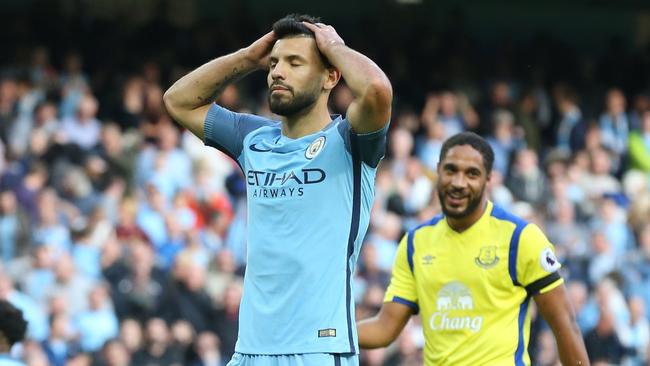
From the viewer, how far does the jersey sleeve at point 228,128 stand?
6.72 meters

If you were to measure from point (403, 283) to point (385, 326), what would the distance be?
265 mm

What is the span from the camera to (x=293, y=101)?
627 centimetres

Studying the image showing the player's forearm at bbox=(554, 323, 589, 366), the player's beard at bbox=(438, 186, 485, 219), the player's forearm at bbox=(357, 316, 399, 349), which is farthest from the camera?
the player's forearm at bbox=(357, 316, 399, 349)

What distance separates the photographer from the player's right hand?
662 centimetres

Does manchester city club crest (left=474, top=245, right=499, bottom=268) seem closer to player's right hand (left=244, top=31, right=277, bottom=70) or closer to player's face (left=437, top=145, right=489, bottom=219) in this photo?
player's face (left=437, top=145, right=489, bottom=219)

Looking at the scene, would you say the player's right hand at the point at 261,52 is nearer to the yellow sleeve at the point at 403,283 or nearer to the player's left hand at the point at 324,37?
the player's left hand at the point at 324,37

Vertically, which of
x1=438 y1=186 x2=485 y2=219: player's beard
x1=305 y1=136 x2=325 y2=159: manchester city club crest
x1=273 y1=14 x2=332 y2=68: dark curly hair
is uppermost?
x1=273 y1=14 x2=332 y2=68: dark curly hair

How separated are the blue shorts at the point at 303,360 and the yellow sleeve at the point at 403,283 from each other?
1.72 metres

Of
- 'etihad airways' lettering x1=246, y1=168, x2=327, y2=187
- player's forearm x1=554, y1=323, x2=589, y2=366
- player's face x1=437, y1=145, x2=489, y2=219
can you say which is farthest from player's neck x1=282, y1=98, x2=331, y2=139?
player's forearm x1=554, y1=323, x2=589, y2=366

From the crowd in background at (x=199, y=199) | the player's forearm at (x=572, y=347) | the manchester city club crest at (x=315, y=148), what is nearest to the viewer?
the manchester city club crest at (x=315, y=148)

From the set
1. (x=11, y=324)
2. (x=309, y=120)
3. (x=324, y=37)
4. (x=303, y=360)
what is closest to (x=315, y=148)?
(x=309, y=120)

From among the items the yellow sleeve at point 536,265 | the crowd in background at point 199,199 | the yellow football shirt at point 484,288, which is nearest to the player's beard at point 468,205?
the yellow football shirt at point 484,288

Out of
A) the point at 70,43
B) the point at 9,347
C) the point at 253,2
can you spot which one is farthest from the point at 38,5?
the point at 9,347

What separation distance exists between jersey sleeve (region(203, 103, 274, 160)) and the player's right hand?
0.90 ft
